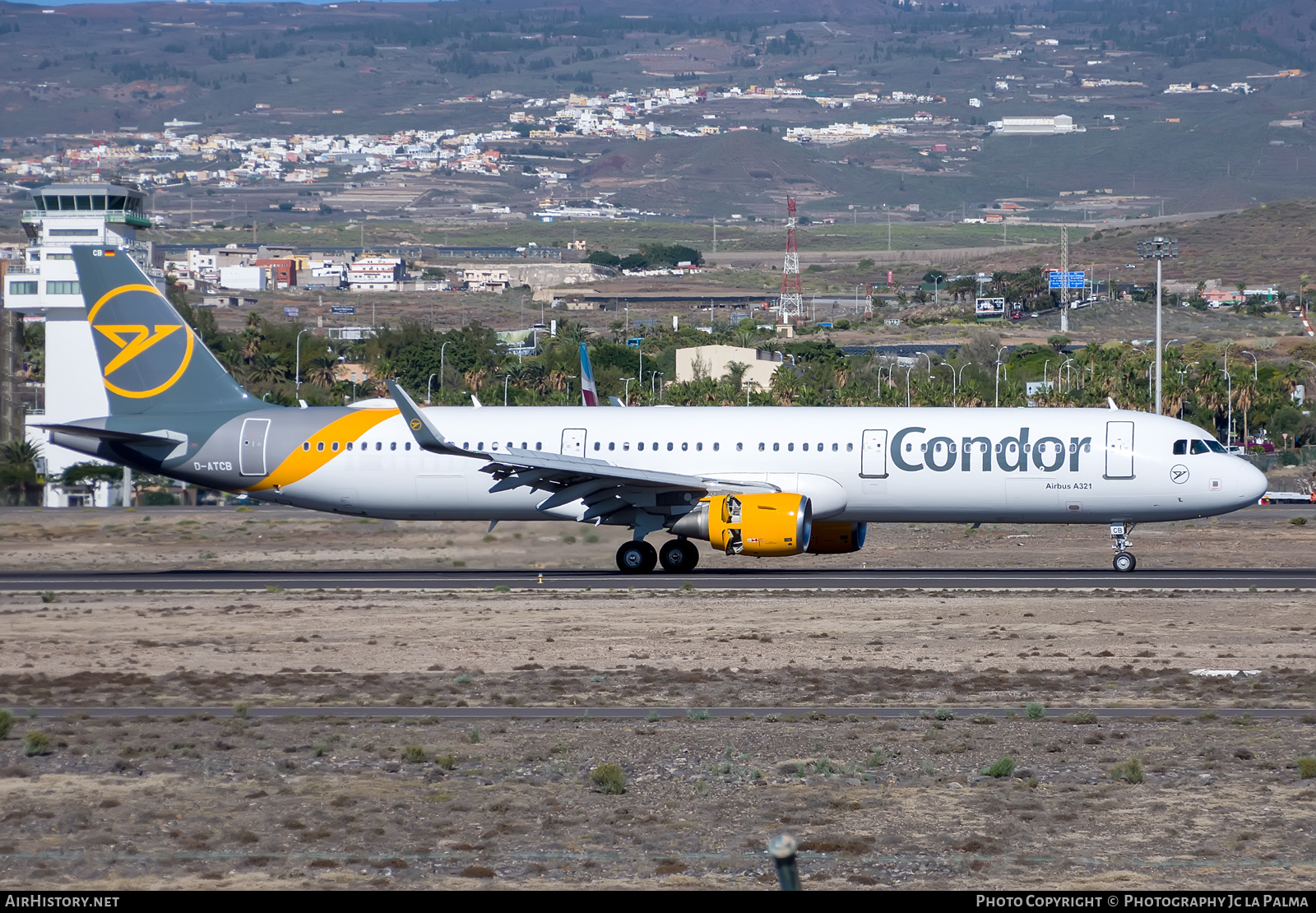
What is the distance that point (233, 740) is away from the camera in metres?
17.3

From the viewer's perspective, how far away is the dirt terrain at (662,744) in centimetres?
1288

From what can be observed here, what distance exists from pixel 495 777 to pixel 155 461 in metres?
24.5

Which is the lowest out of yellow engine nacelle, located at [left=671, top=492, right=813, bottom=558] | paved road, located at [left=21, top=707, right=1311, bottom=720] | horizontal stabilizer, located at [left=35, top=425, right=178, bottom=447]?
paved road, located at [left=21, top=707, right=1311, bottom=720]

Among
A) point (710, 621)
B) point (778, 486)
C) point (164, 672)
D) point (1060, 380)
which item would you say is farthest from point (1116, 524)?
point (1060, 380)

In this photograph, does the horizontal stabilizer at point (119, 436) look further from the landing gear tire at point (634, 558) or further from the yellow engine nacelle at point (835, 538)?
the yellow engine nacelle at point (835, 538)

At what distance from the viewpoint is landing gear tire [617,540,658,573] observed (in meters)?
35.8

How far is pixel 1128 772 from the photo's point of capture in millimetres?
15344

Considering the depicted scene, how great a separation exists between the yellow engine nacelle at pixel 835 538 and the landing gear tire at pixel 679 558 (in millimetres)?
2848

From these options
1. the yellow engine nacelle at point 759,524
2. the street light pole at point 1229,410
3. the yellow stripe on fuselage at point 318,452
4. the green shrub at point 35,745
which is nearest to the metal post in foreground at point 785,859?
the green shrub at point 35,745

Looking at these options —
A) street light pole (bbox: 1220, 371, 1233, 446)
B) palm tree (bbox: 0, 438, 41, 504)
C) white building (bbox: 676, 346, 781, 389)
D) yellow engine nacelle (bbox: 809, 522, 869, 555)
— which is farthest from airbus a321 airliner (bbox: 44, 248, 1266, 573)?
white building (bbox: 676, 346, 781, 389)

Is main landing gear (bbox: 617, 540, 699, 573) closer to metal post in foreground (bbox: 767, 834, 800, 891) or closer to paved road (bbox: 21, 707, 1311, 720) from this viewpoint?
paved road (bbox: 21, 707, 1311, 720)

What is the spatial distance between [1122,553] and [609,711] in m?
20.6

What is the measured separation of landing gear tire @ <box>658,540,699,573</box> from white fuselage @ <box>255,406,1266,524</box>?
183cm

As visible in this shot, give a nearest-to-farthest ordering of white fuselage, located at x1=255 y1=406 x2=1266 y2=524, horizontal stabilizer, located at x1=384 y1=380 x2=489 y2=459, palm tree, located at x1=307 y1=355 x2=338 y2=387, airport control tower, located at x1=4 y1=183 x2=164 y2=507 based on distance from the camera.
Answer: horizontal stabilizer, located at x1=384 y1=380 x2=489 y2=459
white fuselage, located at x1=255 y1=406 x2=1266 y2=524
airport control tower, located at x1=4 y1=183 x2=164 y2=507
palm tree, located at x1=307 y1=355 x2=338 y2=387
